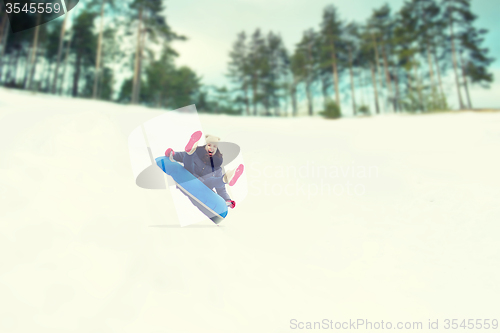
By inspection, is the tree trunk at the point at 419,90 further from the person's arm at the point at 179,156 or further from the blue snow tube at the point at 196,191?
the person's arm at the point at 179,156

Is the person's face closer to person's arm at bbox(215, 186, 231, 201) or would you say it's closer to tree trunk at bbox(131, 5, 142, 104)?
person's arm at bbox(215, 186, 231, 201)

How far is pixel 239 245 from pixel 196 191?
1001 millimetres

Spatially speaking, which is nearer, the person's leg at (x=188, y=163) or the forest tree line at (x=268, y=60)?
the person's leg at (x=188, y=163)

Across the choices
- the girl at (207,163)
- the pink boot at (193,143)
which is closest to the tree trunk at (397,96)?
the girl at (207,163)

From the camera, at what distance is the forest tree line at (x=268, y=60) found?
19344mm

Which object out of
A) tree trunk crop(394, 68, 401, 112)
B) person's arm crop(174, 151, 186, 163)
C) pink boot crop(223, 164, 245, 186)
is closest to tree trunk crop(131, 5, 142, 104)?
person's arm crop(174, 151, 186, 163)

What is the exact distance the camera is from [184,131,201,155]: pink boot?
11.9ft

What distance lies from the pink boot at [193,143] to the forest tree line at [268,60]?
45.3 feet

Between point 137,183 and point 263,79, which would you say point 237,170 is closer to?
point 137,183

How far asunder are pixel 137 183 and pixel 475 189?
656cm

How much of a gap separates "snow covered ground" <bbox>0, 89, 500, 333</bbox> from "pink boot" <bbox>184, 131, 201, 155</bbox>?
3.14 ft

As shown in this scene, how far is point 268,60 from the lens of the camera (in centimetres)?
2770

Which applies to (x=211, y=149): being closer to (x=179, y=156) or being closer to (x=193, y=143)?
(x=193, y=143)

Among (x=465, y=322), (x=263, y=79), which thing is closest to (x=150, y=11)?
(x=263, y=79)
